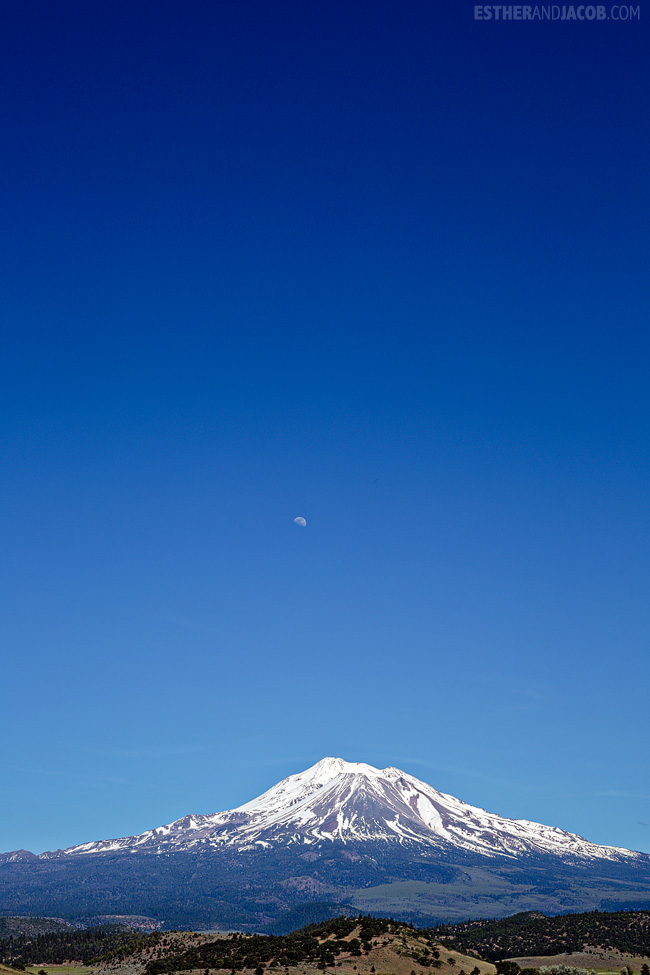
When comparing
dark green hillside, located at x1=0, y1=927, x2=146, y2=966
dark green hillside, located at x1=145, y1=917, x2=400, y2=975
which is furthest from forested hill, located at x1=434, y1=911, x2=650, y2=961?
dark green hillside, located at x1=0, y1=927, x2=146, y2=966

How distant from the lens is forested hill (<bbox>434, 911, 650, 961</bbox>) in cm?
15088

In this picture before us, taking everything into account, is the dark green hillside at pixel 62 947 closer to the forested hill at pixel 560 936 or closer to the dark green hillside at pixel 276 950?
the dark green hillside at pixel 276 950

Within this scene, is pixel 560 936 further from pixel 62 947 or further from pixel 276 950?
pixel 62 947

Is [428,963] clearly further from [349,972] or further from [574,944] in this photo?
[574,944]

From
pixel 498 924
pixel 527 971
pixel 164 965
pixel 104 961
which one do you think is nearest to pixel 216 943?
pixel 164 965

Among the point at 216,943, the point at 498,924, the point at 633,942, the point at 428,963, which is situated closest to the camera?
the point at 428,963

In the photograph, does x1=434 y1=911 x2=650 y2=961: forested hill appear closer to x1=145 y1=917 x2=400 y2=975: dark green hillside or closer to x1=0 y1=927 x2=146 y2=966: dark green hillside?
x1=145 y1=917 x2=400 y2=975: dark green hillside

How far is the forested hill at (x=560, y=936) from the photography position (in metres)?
151

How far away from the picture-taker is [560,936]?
6383 inches

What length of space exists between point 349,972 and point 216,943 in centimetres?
2755

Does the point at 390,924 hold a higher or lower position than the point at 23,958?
higher

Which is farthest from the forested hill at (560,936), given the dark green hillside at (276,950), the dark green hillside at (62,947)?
the dark green hillside at (62,947)

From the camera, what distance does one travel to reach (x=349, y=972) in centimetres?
10625

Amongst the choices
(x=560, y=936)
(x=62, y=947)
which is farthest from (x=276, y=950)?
(x=62, y=947)
